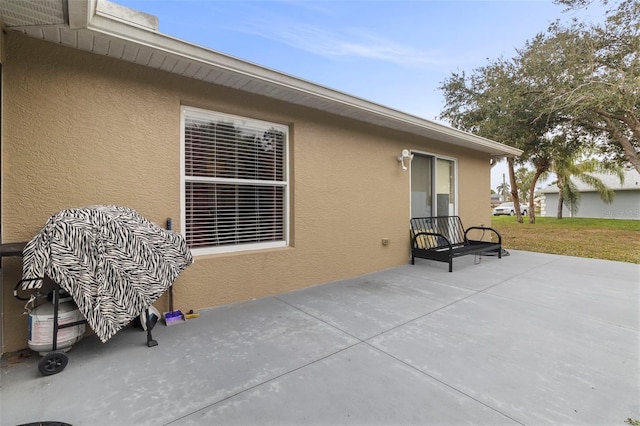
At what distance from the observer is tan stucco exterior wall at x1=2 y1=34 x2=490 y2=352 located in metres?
2.65

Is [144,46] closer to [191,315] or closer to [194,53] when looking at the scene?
[194,53]

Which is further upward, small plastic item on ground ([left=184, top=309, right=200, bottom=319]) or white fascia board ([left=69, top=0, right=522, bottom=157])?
white fascia board ([left=69, top=0, right=522, bottom=157])

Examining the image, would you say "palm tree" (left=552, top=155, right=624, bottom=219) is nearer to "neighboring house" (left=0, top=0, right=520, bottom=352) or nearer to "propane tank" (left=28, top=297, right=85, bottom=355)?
"neighboring house" (left=0, top=0, right=520, bottom=352)

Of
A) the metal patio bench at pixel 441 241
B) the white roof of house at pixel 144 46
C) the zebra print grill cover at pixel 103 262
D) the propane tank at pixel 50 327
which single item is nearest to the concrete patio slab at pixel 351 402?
the zebra print grill cover at pixel 103 262

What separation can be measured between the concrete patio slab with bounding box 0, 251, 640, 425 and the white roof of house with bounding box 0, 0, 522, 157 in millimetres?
2815

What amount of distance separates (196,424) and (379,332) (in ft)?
6.05

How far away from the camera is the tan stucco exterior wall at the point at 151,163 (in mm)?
2654

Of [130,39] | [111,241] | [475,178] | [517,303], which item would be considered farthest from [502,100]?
[111,241]

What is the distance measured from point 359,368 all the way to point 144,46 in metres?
3.52

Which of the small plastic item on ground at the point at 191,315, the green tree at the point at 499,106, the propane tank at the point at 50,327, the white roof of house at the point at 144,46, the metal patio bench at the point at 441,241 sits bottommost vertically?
the small plastic item on ground at the point at 191,315

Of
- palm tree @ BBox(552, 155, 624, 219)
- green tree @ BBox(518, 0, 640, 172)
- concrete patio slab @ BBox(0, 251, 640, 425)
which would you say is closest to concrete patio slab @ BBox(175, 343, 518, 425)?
concrete patio slab @ BBox(0, 251, 640, 425)

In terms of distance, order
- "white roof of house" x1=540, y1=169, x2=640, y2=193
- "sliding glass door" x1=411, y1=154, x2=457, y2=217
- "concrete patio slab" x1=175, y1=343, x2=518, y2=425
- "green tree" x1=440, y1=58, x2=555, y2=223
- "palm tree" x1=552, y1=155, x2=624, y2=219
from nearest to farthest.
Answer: "concrete patio slab" x1=175, y1=343, x2=518, y2=425
"sliding glass door" x1=411, y1=154, x2=457, y2=217
"green tree" x1=440, y1=58, x2=555, y2=223
"palm tree" x1=552, y1=155, x2=624, y2=219
"white roof of house" x1=540, y1=169, x2=640, y2=193

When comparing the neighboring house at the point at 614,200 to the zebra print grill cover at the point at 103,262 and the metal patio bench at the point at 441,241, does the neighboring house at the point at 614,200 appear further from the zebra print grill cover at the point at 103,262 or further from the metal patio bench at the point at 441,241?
the zebra print grill cover at the point at 103,262

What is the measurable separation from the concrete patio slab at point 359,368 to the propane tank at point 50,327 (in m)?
0.19
